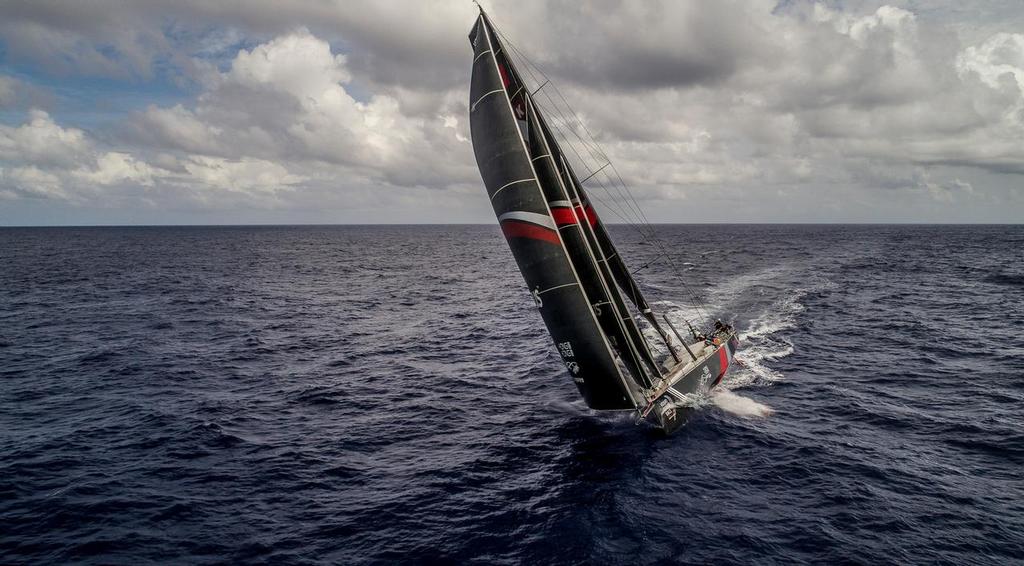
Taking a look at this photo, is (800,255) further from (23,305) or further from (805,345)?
(23,305)

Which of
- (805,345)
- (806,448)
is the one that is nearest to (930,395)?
(805,345)

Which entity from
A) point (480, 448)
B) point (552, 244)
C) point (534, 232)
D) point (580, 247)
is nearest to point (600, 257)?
point (580, 247)

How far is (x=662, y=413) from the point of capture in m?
19.6

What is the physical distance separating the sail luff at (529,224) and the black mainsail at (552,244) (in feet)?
0.12

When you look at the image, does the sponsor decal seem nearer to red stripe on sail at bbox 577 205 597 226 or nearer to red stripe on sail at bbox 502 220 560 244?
red stripe on sail at bbox 502 220 560 244

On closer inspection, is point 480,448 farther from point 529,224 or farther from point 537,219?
point 537,219

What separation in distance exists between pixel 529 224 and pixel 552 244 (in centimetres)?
110

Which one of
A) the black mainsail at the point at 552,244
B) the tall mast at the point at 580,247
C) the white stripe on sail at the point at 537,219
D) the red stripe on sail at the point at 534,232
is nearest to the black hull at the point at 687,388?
the black mainsail at the point at 552,244

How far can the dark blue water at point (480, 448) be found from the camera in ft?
45.8

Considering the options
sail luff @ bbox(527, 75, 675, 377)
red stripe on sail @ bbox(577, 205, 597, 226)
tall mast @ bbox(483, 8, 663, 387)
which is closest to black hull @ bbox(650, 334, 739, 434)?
tall mast @ bbox(483, 8, 663, 387)

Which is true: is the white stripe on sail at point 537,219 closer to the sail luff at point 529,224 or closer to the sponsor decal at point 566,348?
the sail luff at point 529,224

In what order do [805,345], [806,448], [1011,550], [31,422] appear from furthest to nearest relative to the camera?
1. [805,345]
2. [31,422]
3. [806,448]
4. [1011,550]

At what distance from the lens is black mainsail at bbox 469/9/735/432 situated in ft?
60.0

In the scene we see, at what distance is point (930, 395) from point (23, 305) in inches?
2619
